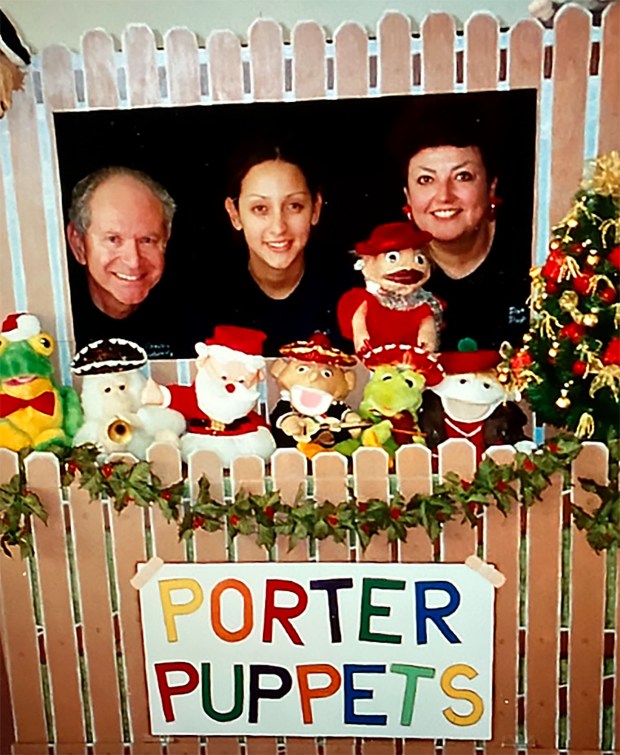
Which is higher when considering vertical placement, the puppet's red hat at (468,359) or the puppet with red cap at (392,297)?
the puppet with red cap at (392,297)

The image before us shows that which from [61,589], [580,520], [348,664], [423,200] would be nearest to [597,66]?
[423,200]

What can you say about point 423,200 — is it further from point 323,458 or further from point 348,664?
point 348,664

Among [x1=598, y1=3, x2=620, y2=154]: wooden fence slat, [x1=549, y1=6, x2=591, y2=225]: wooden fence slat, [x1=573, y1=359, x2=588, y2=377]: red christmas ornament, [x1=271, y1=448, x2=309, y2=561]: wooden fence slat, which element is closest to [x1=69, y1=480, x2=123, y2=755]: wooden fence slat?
[x1=271, y1=448, x2=309, y2=561]: wooden fence slat

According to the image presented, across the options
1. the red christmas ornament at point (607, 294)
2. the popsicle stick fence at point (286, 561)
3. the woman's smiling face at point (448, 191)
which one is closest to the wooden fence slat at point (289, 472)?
the popsicle stick fence at point (286, 561)

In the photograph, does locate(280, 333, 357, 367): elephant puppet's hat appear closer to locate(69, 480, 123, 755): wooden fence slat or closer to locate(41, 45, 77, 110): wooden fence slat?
locate(69, 480, 123, 755): wooden fence slat

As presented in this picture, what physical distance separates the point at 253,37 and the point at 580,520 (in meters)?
1.04

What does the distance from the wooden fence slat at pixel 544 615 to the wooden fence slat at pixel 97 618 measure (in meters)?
0.81

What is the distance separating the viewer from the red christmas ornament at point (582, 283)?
5.06 feet

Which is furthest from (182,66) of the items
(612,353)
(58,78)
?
(612,353)

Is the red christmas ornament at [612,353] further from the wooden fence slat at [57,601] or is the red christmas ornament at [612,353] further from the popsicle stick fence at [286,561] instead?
the wooden fence slat at [57,601]

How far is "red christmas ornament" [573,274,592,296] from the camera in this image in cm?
154

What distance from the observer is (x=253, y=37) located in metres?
1.59

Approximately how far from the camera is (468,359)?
1.69 m

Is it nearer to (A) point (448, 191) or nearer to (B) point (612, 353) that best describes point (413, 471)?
(B) point (612, 353)
